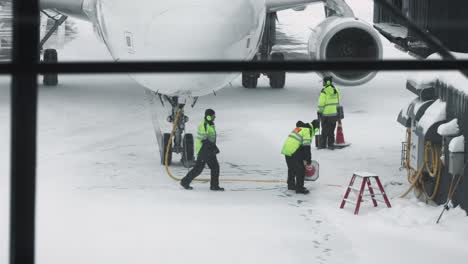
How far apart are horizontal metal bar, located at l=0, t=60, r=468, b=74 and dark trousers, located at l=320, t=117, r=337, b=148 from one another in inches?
537

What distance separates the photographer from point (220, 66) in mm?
4574

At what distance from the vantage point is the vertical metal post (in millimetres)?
4484

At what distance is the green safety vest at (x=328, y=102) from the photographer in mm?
18438

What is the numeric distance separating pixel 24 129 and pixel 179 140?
12454mm

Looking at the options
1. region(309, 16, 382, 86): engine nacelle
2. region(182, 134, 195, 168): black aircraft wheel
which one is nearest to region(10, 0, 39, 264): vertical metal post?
region(182, 134, 195, 168): black aircraft wheel

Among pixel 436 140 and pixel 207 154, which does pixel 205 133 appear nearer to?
pixel 207 154

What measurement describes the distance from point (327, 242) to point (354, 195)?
2.75 metres

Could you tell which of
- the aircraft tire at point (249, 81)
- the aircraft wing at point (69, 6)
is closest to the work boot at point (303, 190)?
the aircraft wing at point (69, 6)

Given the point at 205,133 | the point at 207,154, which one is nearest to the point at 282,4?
the point at 205,133

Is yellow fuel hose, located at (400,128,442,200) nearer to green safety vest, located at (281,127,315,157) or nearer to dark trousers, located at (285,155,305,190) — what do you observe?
dark trousers, located at (285,155,305,190)

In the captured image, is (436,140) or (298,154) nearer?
(436,140)

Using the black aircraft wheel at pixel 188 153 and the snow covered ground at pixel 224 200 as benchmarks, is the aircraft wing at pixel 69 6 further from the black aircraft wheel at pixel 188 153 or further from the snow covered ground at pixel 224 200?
the black aircraft wheel at pixel 188 153

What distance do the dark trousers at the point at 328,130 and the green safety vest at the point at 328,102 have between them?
0.11 metres

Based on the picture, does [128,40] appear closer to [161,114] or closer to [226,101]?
[161,114]
